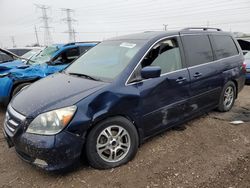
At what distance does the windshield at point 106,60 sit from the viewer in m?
3.17

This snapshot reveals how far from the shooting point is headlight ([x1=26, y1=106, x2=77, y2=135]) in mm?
2492

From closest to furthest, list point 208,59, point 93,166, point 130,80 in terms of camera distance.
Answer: point 93,166 → point 130,80 → point 208,59

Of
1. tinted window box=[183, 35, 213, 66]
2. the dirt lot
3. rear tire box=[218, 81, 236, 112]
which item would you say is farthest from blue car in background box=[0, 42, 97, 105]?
rear tire box=[218, 81, 236, 112]

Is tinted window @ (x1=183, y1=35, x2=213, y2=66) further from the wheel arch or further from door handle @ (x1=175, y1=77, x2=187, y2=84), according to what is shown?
the wheel arch

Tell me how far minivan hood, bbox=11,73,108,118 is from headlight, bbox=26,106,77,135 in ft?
0.21

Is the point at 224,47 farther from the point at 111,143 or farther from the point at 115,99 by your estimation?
the point at 111,143

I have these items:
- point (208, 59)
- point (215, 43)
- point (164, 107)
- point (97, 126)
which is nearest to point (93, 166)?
point (97, 126)

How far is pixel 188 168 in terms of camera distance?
288cm

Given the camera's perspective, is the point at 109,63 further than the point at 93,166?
Yes

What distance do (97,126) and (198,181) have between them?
1316 mm

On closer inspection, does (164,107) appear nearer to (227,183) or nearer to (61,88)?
(227,183)

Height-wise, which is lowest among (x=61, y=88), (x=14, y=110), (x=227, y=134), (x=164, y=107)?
(x=227, y=134)

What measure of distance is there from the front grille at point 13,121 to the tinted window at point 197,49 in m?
2.65

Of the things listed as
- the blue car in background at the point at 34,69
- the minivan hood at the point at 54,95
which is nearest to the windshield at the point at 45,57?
the blue car in background at the point at 34,69
